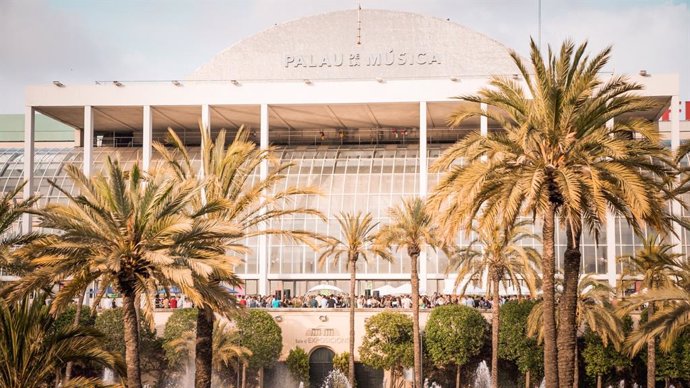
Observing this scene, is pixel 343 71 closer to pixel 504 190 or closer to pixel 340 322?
pixel 340 322

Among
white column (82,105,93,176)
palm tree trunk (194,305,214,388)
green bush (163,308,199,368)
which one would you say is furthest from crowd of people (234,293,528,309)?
palm tree trunk (194,305,214,388)

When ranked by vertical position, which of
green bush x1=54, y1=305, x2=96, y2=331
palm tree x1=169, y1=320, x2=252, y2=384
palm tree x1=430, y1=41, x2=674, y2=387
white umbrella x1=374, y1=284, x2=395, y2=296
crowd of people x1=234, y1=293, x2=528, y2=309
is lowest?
palm tree x1=169, y1=320, x2=252, y2=384

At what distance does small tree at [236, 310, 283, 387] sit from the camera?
56.5 m

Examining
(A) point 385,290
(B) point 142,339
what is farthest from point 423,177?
(B) point 142,339

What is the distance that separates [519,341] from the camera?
181 ft

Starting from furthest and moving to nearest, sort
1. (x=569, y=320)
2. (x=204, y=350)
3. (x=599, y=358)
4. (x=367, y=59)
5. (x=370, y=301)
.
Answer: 1. (x=367, y=59)
2. (x=370, y=301)
3. (x=599, y=358)
4. (x=204, y=350)
5. (x=569, y=320)

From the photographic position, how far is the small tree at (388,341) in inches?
2212

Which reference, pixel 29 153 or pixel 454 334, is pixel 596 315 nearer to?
pixel 454 334

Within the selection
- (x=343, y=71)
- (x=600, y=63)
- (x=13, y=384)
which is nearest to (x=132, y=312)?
(x=13, y=384)

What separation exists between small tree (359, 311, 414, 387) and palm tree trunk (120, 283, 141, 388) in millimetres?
29613

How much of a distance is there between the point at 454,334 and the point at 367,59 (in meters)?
22.9

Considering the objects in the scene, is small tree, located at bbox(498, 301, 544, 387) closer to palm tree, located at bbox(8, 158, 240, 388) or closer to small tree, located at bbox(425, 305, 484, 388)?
small tree, located at bbox(425, 305, 484, 388)

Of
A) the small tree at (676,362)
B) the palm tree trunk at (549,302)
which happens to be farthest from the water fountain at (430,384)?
the palm tree trunk at (549,302)

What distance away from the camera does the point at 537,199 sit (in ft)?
89.5
